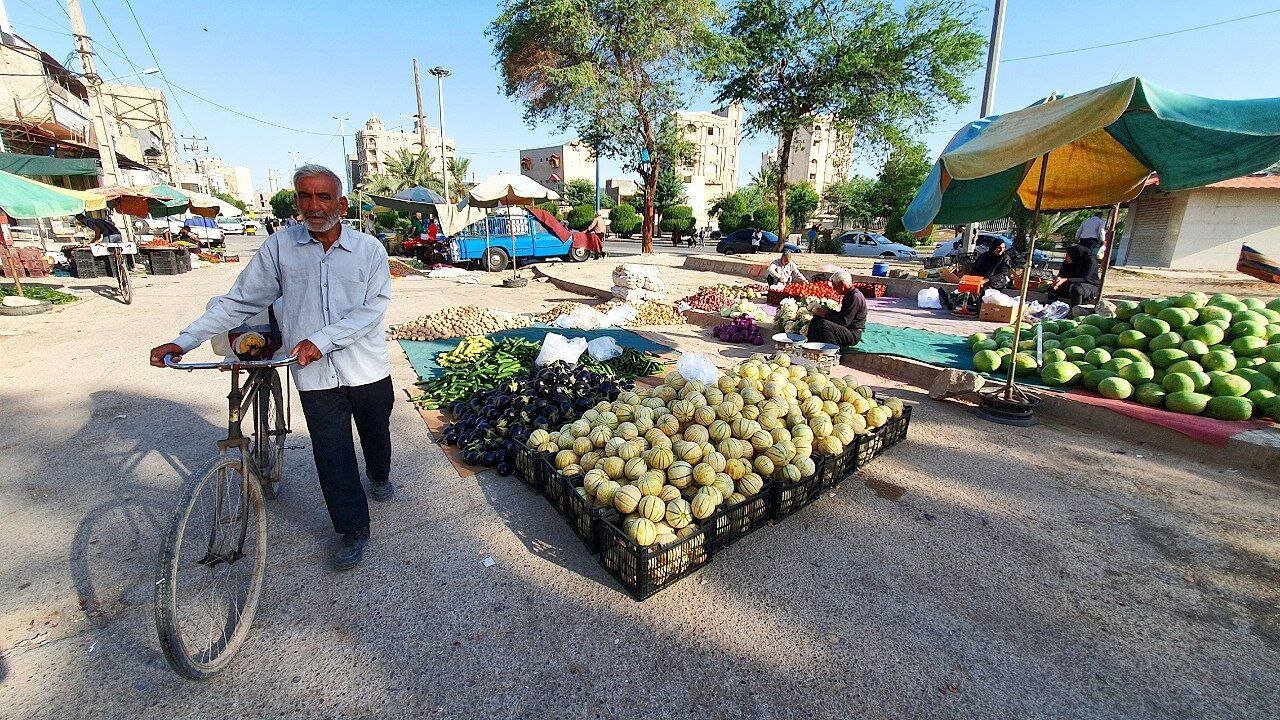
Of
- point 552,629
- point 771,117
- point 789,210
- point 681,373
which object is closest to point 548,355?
point 681,373

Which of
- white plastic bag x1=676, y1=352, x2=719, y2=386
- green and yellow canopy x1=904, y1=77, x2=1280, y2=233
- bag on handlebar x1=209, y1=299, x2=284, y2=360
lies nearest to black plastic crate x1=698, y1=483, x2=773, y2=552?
white plastic bag x1=676, y1=352, x2=719, y2=386

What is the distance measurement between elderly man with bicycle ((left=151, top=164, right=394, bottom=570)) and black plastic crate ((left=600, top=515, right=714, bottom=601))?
1.42m

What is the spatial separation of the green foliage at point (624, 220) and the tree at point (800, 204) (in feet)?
44.0

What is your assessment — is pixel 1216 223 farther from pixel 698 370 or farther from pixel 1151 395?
pixel 698 370

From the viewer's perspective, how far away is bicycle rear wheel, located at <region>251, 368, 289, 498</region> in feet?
10.4

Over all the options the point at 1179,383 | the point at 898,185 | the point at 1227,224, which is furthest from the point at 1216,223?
the point at 898,185

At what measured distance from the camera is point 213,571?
2.50m

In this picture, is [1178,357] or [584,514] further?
[1178,357]

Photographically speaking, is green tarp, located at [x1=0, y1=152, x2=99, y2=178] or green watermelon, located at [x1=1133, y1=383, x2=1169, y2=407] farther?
green tarp, located at [x1=0, y1=152, x2=99, y2=178]

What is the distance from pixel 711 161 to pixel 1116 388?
251 feet

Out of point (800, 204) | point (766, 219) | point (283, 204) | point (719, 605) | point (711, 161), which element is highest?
point (711, 161)

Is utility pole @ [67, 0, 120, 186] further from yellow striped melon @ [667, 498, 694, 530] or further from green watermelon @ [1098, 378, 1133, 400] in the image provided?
green watermelon @ [1098, 378, 1133, 400]

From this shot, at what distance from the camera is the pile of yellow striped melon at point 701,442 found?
2865 millimetres

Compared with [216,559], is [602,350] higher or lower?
higher
